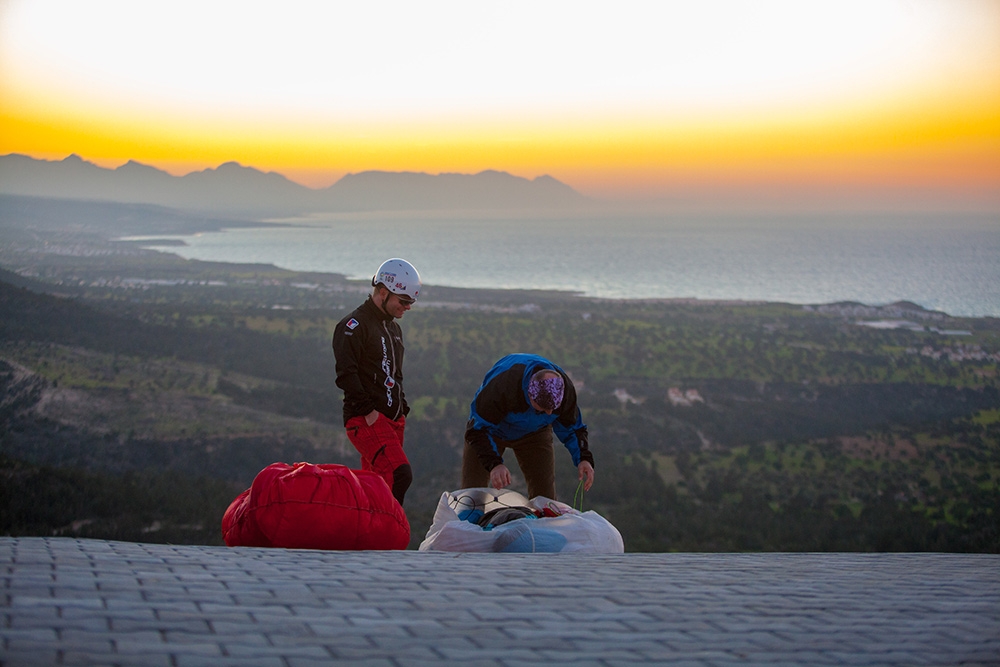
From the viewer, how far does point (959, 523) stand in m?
Result: 26.9

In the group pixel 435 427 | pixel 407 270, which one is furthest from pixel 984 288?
pixel 407 270

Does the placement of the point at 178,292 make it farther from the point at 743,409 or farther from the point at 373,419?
the point at 373,419

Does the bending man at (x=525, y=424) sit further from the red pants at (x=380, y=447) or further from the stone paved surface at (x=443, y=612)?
the stone paved surface at (x=443, y=612)

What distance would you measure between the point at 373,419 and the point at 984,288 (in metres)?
120

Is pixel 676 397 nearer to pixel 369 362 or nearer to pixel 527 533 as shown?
pixel 369 362

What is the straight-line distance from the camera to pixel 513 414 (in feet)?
24.6

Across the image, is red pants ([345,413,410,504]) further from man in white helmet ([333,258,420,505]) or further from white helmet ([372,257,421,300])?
white helmet ([372,257,421,300])

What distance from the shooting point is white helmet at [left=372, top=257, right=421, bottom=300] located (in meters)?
7.27

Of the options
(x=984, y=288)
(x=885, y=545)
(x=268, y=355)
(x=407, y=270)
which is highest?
(x=984, y=288)

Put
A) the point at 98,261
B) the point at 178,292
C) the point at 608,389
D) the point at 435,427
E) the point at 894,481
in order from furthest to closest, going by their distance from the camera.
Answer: the point at 98,261 → the point at 178,292 → the point at 608,389 → the point at 435,427 → the point at 894,481

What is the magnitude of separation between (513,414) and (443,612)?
4.01 m

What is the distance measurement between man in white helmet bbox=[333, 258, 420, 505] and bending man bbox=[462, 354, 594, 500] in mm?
705

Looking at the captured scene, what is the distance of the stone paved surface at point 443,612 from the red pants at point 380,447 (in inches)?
79.6

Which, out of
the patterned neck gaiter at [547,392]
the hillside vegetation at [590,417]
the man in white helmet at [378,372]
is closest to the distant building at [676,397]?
the hillside vegetation at [590,417]
